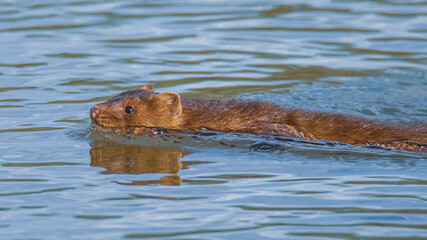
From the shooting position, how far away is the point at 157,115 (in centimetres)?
928

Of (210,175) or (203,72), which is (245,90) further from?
(210,175)

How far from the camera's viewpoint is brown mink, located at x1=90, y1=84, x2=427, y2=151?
882 cm

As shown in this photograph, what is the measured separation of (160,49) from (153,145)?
5.69 metres

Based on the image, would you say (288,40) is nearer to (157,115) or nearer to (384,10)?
(384,10)

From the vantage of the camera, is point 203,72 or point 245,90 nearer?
point 245,90

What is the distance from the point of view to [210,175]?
24.5 feet

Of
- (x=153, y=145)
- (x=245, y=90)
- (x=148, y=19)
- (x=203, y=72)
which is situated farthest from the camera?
(x=148, y=19)

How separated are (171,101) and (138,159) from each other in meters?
1.11

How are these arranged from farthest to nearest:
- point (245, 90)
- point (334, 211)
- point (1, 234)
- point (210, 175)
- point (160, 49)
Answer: point (160, 49)
point (245, 90)
point (210, 175)
point (334, 211)
point (1, 234)

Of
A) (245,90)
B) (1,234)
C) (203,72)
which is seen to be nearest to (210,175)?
(1,234)

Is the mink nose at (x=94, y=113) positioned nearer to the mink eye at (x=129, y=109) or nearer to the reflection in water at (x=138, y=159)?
the reflection in water at (x=138, y=159)

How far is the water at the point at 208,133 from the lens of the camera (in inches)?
247

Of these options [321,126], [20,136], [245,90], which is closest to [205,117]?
[321,126]

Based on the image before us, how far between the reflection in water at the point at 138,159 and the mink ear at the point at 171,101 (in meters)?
0.63
